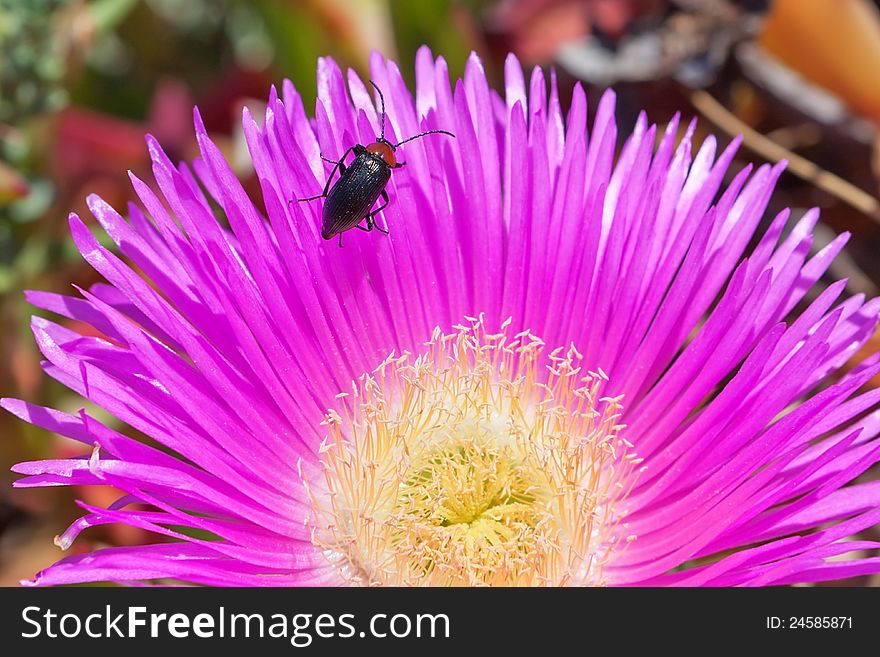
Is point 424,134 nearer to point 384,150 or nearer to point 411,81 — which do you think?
point 384,150

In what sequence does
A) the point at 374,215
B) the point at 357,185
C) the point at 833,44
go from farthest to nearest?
the point at 833,44 < the point at 374,215 < the point at 357,185

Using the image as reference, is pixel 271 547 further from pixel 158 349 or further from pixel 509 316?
pixel 509 316

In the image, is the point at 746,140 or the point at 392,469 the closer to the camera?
the point at 392,469

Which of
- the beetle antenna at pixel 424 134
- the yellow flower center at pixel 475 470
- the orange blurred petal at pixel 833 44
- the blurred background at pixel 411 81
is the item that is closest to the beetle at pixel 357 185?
the beetle antenna at pixel 424 134

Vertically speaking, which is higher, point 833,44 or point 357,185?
point 833,44

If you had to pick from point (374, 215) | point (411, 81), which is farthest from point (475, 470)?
point (411, 81)
